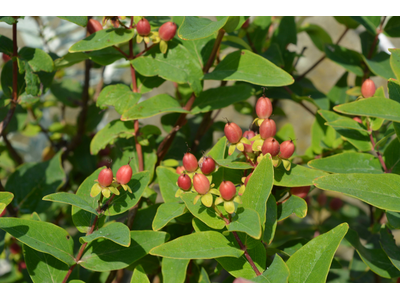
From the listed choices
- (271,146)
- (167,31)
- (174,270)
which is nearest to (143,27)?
(167,31)

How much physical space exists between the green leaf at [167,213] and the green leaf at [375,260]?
362mm

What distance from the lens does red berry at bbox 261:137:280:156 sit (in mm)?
607

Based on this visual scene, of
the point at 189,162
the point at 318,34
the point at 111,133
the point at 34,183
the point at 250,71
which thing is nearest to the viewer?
the point at 189,162

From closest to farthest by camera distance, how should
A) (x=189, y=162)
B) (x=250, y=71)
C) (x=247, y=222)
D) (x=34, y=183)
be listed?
1. (x=247, y=222)
2. (x=189, y=162)
3. (x=250, y=71)
4. (x=34, y=183)

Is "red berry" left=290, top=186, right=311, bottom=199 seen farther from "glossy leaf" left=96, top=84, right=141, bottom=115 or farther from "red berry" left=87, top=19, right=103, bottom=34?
"red berry" left=87, top=19, right=103, bottom=34

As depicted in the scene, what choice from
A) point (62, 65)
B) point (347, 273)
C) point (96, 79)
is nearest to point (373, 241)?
point (347, 273)

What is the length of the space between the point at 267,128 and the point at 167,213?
0.23 meters

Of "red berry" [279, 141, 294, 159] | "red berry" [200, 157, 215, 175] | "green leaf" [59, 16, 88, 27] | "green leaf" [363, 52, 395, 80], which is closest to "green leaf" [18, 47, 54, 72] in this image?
"green leaf" [59, 16, 88, 27]

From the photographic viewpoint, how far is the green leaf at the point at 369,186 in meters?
0.57

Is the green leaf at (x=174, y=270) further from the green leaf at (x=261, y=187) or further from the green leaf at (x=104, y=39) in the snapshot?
the green leaf at (x=104, y=39)

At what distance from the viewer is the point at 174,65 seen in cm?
80

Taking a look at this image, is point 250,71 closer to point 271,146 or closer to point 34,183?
point 271,146

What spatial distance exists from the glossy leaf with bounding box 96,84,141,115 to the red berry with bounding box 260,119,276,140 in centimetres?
32

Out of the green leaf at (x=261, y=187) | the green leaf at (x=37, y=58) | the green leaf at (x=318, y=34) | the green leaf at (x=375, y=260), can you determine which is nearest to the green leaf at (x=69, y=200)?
the green leaf at (x=261, y=187)
